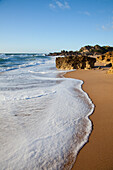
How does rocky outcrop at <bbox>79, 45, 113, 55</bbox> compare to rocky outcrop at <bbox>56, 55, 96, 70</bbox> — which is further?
rocky outcrop at <bbox>79, 45, 113, 55</bbox>

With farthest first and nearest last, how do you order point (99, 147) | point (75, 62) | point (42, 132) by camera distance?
point (75, 62) → point (42, 132) → point (99, 147)

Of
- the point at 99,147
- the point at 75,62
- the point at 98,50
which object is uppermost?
the point at 98,50

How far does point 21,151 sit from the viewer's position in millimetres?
2021

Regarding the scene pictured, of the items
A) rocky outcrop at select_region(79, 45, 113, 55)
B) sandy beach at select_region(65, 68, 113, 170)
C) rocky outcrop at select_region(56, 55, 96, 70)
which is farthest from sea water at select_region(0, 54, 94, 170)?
rocky outcrop at select_region(79, 45, 113, 55)

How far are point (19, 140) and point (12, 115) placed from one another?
3.57ft

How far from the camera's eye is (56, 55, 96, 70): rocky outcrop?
12956mm

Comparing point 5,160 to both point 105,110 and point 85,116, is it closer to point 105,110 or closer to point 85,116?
point 85,116

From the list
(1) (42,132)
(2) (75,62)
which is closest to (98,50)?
(2) (75,62)

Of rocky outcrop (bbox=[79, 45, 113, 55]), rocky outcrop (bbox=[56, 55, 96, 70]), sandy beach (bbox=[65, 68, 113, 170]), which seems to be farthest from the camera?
rocky outcrop (bbox=[79, 45, 113, 55])

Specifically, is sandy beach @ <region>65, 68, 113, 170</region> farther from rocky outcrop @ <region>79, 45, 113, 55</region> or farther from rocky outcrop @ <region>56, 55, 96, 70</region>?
rocky outcrop @ <region>79, 45, 113, 55</region>

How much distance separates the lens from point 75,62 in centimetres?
1370

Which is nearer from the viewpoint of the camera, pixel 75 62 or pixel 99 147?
pixel 99 147

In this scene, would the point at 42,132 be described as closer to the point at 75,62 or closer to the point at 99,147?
the point at 99,147

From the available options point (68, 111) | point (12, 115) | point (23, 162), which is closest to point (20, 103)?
point (12, 115)
